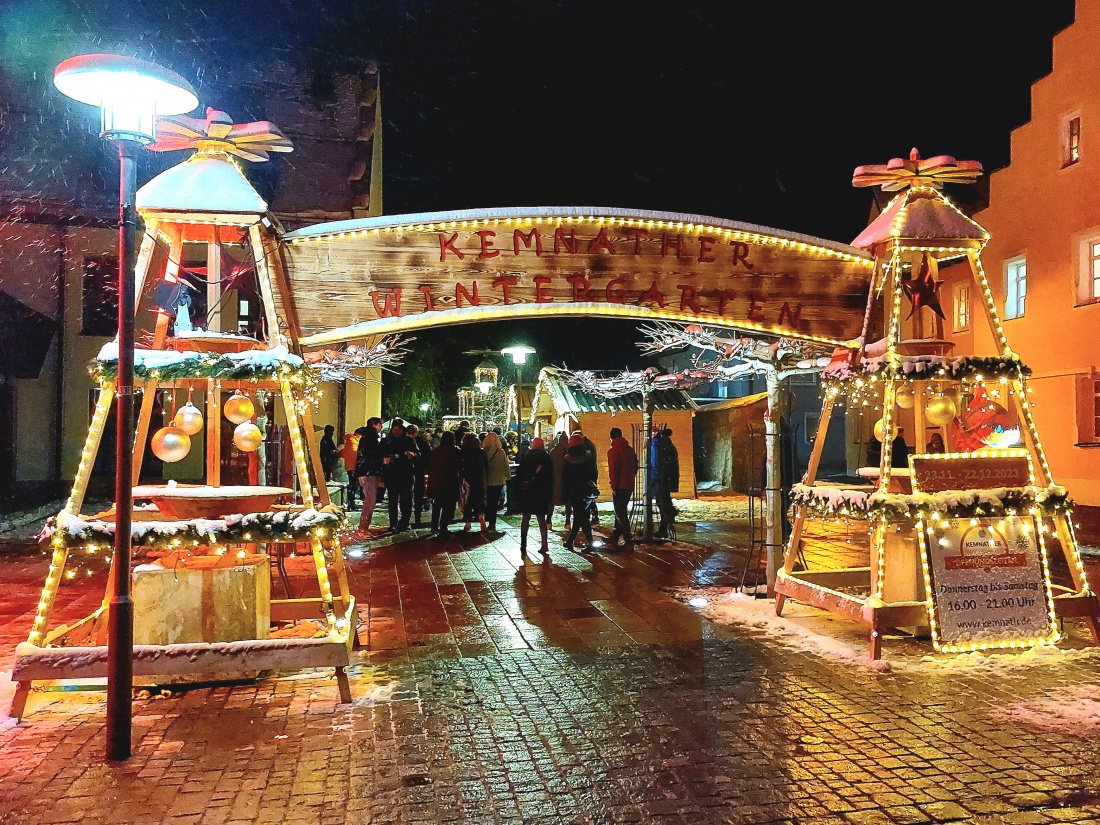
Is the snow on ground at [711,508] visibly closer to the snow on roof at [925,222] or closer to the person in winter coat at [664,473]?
the person in winter coat at [664,473]

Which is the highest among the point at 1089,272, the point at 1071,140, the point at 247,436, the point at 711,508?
the point at 1071,140

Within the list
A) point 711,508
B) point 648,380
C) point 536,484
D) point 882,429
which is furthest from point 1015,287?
point 882,429

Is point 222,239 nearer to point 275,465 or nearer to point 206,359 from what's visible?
point 206,359

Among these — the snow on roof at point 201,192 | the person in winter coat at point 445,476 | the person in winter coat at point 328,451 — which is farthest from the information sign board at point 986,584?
the person in winter coat at point 328,451

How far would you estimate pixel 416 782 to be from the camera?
4156mm

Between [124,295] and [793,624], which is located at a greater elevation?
[124,295]

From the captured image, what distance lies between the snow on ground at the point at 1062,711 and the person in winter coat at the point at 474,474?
33.2ft

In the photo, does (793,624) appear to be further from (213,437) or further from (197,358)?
(197,358)

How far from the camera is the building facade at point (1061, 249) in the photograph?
1705 cm

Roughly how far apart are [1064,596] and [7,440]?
66.6 feet

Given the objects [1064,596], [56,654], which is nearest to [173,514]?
[56,654]

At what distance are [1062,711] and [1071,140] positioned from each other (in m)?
17.3

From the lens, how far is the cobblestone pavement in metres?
3.88

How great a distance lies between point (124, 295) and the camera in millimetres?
A: 4633
